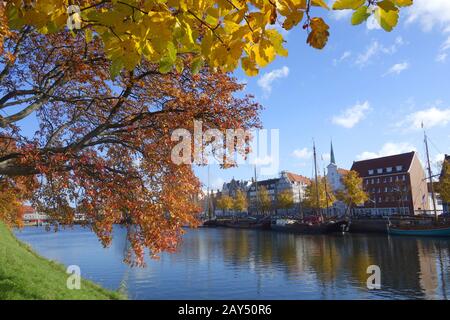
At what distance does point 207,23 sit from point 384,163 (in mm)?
96603

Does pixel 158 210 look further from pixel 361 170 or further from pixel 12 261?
pixel 361 170

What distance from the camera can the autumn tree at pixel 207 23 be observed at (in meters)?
2.65

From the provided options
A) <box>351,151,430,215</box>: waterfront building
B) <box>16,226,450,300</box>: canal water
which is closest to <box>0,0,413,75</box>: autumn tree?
<box>16,226,450,300</box>: canal water

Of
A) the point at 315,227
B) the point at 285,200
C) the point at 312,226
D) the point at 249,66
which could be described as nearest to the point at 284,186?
the point at 285,200

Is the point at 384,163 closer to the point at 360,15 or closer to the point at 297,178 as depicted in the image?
the point at 297,178

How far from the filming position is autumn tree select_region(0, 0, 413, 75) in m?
2.65

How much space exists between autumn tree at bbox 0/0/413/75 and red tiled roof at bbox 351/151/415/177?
301ft

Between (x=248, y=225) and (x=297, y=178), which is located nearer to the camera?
(x=248, y=225)

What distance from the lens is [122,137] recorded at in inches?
419

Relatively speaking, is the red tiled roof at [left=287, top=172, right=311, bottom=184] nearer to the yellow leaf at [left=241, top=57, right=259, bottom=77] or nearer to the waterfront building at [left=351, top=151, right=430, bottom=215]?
the waterfront building at [left=351, top=151, right=430, bottom=215]

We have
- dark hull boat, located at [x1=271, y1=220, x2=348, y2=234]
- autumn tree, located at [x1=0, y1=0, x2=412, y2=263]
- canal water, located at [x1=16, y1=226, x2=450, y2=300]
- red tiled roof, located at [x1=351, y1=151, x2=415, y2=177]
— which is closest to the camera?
autumn tree, located at [x1=0, y1=0, x2=412, y2=263]

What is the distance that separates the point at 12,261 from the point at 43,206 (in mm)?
3937

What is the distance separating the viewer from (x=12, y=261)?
14.3m

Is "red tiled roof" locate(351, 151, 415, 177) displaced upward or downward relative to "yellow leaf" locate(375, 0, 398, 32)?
upward
